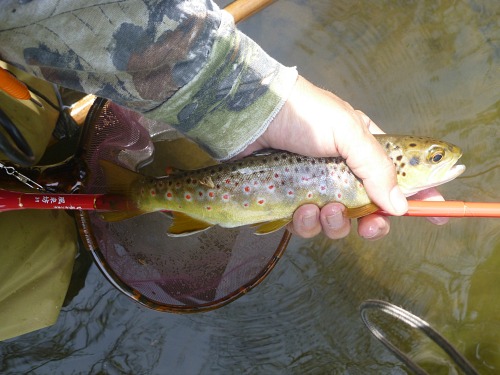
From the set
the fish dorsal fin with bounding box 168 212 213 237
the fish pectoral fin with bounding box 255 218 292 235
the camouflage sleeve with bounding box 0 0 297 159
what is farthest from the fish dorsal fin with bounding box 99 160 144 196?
the fish pectoral fin with bounding box 255 218 292 235

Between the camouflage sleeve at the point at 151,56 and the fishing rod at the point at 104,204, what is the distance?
0.47 m

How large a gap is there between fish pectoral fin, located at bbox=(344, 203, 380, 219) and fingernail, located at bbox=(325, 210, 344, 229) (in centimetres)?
3

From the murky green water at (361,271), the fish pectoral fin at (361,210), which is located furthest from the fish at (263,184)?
the murky green water at (361,271)

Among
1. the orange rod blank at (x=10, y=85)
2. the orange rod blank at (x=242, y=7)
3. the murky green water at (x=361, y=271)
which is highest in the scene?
the orange rod blank at (x=242, y=7)

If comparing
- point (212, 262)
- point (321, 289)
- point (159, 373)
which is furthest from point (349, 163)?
point (159, 373)

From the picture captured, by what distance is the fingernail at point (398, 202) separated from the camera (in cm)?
192

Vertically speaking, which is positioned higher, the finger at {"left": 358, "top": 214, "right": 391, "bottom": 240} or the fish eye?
the fish eye

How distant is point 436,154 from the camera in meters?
2.00

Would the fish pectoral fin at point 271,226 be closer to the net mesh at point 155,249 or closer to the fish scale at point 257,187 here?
the fish scale at point 257,187

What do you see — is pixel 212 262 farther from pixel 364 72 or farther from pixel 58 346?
pixel 364 72

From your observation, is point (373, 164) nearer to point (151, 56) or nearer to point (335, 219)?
point (335, 219)

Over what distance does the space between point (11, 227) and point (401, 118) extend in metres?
2.26

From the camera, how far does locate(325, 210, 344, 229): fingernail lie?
6.63 ft

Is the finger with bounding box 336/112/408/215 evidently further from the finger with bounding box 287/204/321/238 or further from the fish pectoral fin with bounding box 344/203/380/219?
the finger with bounding box 287/204/321/238
